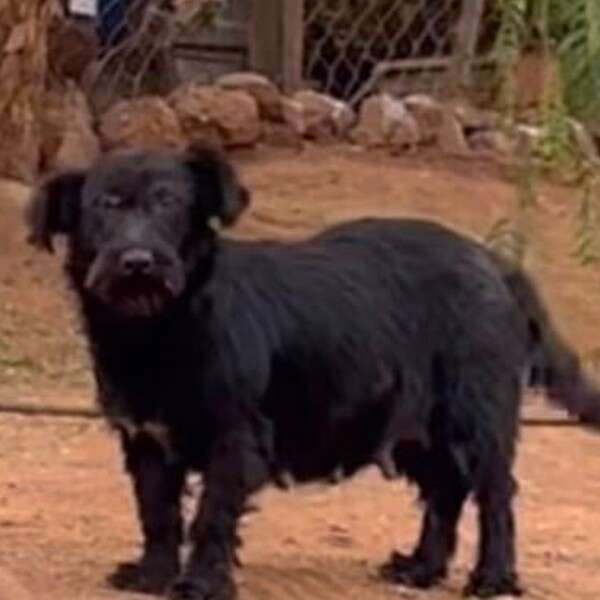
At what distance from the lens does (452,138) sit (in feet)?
41.6

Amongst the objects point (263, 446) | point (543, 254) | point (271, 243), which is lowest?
point (543, 254)

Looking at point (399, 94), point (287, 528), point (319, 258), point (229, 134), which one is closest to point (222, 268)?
point (319, 258)

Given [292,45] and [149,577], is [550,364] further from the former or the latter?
[292,45]

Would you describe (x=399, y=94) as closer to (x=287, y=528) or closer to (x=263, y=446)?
(x=287, y=528)

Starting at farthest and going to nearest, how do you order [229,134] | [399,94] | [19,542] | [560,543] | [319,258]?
[399,94], [229,134], [560,543], [19,542], [319,258]

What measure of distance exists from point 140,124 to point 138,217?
635cm

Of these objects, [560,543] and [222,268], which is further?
[560,543]

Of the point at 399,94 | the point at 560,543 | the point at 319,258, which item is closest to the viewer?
the point at 319,258

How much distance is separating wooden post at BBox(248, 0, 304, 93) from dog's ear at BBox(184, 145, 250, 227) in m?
6.98

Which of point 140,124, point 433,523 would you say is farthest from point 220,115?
point 433,523

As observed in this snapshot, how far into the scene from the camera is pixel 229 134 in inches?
473

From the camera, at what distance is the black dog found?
5391mm

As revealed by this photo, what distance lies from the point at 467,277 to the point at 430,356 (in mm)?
215

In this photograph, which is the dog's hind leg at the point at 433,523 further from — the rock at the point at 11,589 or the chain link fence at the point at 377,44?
the chain link fence at the point at 377,44
